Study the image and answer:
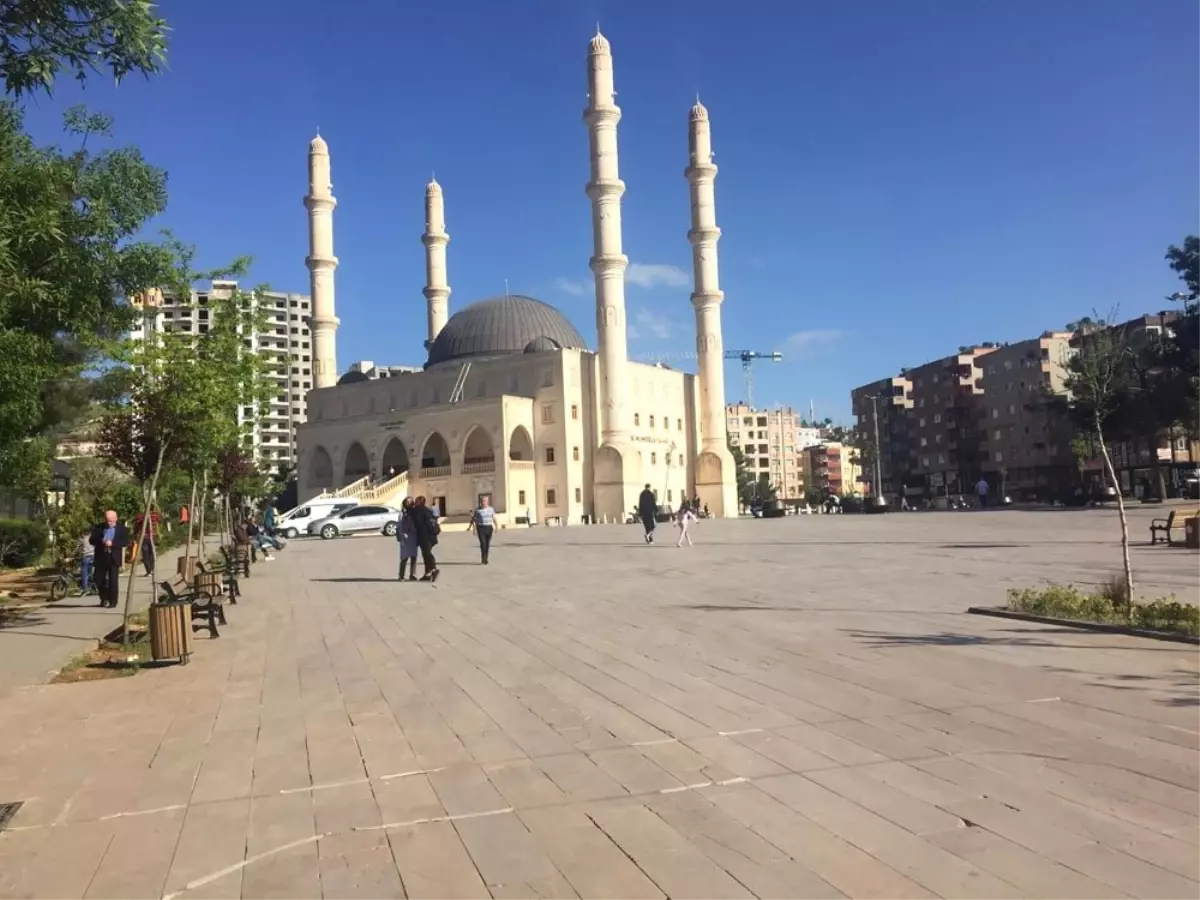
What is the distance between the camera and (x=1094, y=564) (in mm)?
15805

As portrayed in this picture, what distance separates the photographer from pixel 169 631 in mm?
9438

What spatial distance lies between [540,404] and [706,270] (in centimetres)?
1432

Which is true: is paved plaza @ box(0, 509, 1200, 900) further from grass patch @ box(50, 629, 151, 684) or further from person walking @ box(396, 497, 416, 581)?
person walking @ box(396, 497, 416, 581)

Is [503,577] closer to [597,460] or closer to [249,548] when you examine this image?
[249,548]

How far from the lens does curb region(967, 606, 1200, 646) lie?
8.48 m

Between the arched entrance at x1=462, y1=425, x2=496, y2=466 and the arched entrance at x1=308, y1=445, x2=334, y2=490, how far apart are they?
1325cm

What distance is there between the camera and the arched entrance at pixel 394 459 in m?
70.8

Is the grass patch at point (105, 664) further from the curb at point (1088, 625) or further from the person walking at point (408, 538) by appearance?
the curb at point (1088, 625)

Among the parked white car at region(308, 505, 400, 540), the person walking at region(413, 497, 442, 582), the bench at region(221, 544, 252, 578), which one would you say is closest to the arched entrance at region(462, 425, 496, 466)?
the parked white car at region(308, 505, 400, 540)

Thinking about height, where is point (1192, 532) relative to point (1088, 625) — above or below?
above

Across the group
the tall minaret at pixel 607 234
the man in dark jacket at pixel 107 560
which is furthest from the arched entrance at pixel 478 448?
the man in dark jacket at pixel 107 560

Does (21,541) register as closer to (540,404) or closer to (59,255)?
(59,255)

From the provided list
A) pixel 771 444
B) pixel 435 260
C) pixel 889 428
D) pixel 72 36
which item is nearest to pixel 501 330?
pixel 435 260

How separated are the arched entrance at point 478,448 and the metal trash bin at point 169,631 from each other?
5404 cm
